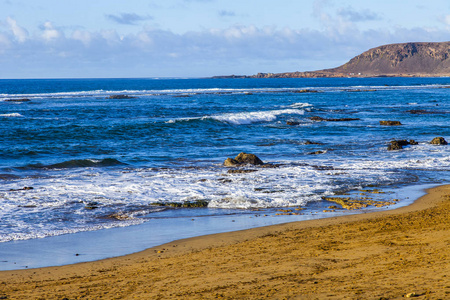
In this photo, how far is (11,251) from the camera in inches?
332

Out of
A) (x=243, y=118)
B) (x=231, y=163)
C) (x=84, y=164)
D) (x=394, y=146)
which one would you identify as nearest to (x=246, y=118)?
(x=243, y=118)

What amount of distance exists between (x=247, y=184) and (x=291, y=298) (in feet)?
30.1

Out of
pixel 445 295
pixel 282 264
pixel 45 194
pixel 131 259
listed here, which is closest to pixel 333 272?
pixel 282 264

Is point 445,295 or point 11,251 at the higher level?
point 445,295

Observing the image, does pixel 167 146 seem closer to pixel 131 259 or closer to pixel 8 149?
pixel 8 149

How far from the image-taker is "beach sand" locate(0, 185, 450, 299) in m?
5.77

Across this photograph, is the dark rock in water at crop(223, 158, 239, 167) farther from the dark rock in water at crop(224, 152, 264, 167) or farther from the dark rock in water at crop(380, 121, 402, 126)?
the dark rock in water at crop(380, 121, 402, 126)

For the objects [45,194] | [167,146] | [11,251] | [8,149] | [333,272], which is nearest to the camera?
[333,272]

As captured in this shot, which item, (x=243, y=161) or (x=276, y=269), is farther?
(x=243, y=161)

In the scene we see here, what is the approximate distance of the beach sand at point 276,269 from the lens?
577 centimetres

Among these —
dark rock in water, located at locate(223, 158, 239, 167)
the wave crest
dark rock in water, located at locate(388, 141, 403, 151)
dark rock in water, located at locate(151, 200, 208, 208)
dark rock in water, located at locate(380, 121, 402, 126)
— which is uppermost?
dark rock in water, located at locate(380, 121, 402, 126)

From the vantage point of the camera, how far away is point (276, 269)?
22.2 feet

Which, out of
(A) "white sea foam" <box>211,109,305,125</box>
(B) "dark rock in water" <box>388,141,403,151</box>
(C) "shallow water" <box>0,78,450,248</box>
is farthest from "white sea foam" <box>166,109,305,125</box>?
(B) "dark rock in water" <box>388,141,403,151</box>

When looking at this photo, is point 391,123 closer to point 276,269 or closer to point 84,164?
point 84,164
